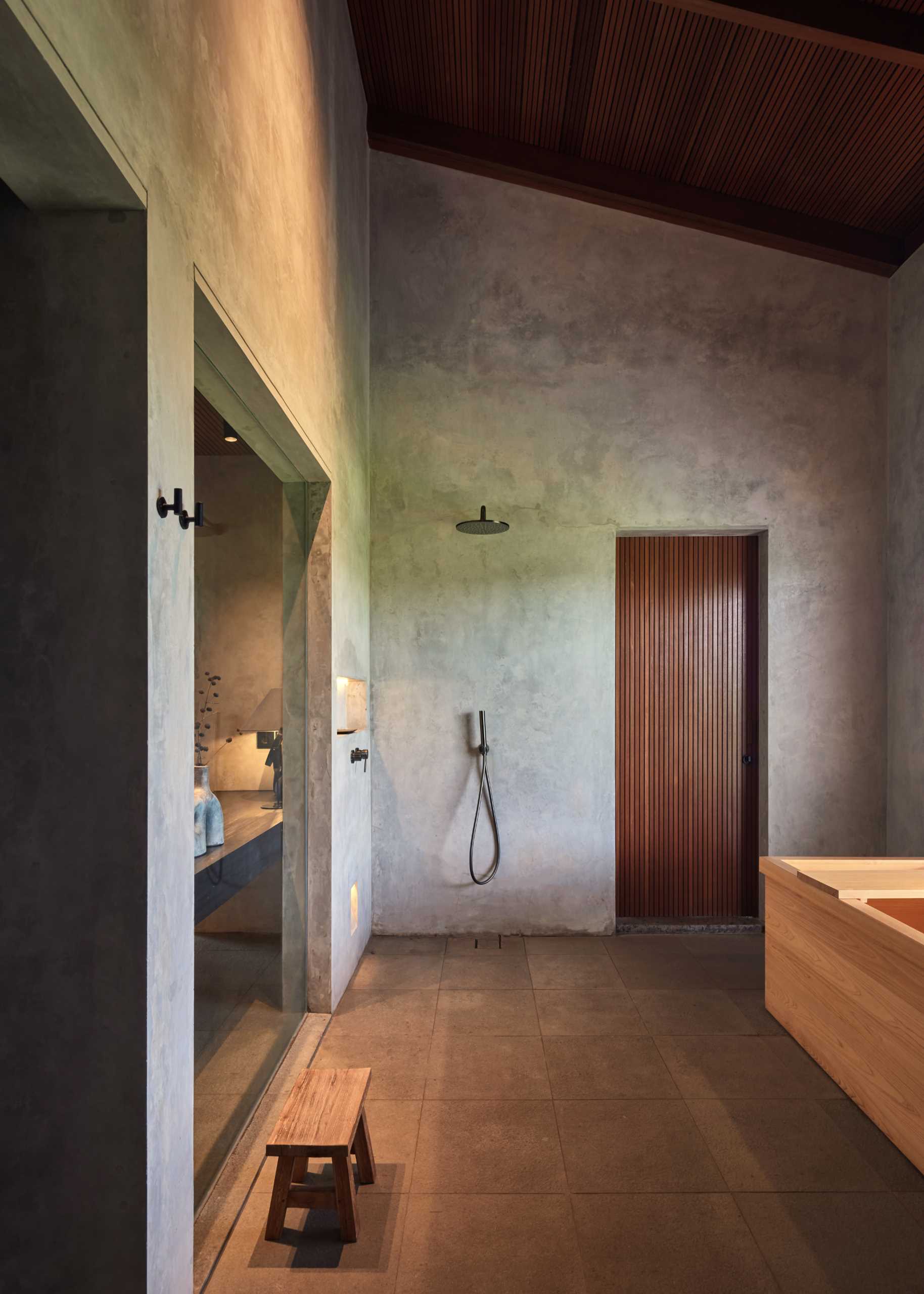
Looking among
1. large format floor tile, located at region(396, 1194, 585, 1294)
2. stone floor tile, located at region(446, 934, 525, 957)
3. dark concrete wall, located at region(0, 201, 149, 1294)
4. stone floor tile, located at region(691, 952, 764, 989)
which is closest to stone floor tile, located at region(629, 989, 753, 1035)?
stone floor tile, located at region(691, 952, 764, 989)

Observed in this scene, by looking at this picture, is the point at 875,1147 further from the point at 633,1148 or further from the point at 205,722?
the point at 205,722

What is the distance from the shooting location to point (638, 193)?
4.89 meters

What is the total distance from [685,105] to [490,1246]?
16.5 ft

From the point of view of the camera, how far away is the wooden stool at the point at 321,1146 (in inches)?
82.3

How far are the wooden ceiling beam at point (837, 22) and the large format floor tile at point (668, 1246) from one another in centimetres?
443

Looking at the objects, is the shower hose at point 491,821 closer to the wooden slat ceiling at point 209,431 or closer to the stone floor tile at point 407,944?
the stone floor tile at point 407,944

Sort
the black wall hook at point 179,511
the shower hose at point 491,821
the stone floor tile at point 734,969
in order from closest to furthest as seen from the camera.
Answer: the black wall hook at point 179,511
the stone floor tile at point 734,969
the shower hose at point 491,821

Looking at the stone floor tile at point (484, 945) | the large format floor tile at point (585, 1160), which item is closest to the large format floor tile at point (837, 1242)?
the large format floor tile at point (585, 1160)

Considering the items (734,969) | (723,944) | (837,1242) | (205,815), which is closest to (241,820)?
(205,815)

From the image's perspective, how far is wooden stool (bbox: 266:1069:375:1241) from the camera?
2090mm

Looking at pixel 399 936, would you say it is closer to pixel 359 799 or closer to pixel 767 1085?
pixel 359 799

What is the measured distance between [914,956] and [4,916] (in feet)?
7.78

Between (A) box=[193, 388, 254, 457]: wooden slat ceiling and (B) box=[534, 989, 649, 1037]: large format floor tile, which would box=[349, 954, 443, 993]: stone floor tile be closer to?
(B) box=[534, 989, 649, 1037]: large format floor tile

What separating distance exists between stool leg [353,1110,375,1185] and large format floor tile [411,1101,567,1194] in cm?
14
